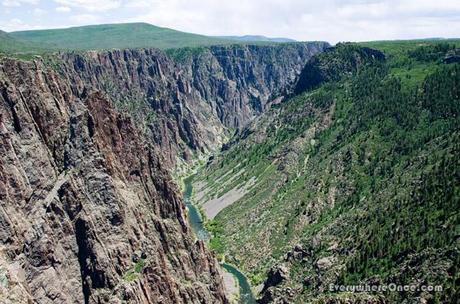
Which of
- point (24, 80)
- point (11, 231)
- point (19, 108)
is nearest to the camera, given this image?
point (11, 231)

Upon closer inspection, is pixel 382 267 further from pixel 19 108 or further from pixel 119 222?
pixel 19 108

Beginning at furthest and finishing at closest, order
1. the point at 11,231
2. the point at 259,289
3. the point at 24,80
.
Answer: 1. the point at 259,289
2. the point at 24,80
3. the point at 11,231

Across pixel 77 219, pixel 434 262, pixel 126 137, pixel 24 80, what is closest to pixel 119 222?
pixel 77 219

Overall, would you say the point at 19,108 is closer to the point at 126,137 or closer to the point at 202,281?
the point at 126,137

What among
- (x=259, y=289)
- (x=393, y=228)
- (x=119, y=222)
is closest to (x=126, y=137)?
(x=119, y=222)

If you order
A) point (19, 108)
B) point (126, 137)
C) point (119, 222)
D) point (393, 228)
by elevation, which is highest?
point (19, 108)

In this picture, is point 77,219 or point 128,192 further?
point 128,192

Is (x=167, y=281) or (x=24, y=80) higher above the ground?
(x=24, y=80)
